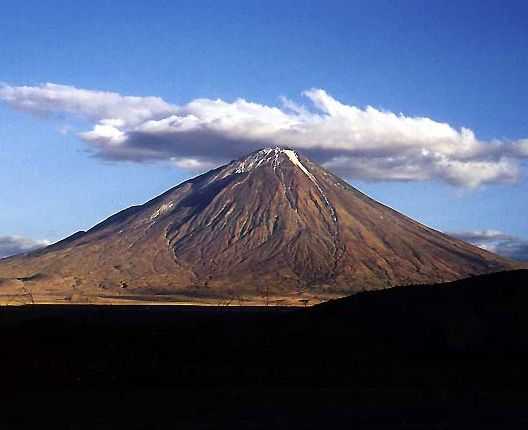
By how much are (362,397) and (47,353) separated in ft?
48.2

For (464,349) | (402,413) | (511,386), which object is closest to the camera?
(402,413)

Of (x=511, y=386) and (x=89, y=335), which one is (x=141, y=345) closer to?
(x=89, y=335)

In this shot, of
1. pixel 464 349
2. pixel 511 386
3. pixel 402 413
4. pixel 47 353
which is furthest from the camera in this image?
pixel 464 349

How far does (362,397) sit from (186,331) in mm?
15631

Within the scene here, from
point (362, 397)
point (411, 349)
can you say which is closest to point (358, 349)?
point (411, 349)

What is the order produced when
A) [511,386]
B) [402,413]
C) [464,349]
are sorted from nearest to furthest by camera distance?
[402,413] → [511,386] → [464,349]

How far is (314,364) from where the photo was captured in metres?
38.4

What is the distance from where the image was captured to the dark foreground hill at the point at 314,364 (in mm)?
28094

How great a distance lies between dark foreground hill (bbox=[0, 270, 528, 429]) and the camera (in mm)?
28094

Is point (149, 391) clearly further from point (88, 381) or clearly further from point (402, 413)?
point (402, 413)

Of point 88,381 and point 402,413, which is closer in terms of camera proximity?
point 402,413

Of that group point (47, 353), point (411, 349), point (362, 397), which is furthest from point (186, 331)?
point (362, 397)

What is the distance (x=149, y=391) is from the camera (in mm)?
32906

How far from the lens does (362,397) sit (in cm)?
3123
